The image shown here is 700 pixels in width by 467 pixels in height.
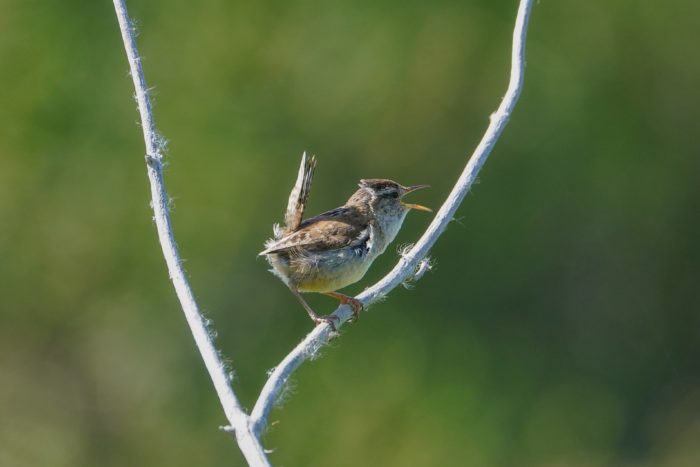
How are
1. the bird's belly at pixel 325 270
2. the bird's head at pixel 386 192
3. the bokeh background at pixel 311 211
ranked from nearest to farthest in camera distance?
the bird's belly at pixel 325 270, the bird's head at pixel 386 192, the bokeh background at pixel 311 211

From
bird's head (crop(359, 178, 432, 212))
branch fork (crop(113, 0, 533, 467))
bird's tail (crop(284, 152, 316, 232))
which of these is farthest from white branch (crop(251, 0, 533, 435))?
bird's head (crop(359, 178, 432, 212))

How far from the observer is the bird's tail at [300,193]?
4.33 meters

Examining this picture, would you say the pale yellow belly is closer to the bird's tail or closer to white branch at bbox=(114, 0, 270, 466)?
the bird's tail

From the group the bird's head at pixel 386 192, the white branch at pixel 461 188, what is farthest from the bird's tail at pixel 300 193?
the white branch at pixel 461 188

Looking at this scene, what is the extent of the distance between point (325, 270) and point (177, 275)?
1.61 m

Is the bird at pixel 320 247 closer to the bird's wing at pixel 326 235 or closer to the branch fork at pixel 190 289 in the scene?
the bird's wing at pixel 326 235

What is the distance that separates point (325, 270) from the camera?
14.1ft

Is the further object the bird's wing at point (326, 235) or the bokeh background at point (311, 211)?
the bokeh background at point (311, 211)

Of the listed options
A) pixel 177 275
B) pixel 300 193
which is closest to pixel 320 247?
pixel 300 193

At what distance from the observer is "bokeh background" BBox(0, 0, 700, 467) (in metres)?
9.01

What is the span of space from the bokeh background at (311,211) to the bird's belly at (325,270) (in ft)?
13.8

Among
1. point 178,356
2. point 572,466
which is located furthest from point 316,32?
point 572,466

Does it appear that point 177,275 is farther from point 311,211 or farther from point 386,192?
point 311,211

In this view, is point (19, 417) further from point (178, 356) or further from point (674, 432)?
point (674, 432)
